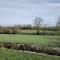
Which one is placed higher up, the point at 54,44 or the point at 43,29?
the point at 43,29

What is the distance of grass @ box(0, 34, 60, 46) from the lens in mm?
7391

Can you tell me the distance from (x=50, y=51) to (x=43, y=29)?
2.94 feet

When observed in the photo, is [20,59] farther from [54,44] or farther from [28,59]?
[54,44]

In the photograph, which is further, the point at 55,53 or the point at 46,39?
the point at 46,39

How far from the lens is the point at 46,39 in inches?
305

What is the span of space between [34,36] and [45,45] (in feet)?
1.80

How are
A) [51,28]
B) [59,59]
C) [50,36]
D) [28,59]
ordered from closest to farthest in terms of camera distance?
[28,59], [59,59], [51,28], [50,36]

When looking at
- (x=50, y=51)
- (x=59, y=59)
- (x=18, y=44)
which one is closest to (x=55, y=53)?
(x=50, y=51)

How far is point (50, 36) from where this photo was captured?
7.20m

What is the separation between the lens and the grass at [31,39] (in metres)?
7.39

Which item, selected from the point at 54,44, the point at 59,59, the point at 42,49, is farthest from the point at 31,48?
the point at 59,59

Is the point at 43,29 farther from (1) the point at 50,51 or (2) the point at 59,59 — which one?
(2) the point at 59,59

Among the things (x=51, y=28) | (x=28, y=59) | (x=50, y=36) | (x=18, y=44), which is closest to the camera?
(x=28, y=59)

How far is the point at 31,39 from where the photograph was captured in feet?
26.9
